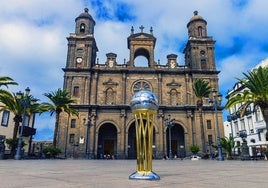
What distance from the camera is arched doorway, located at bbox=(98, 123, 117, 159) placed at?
39438 mm

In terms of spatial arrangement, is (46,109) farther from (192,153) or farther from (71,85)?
(192,153)

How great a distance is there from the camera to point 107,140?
40.3 metres

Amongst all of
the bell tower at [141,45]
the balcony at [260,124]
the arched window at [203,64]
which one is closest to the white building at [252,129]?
the balcony at [260,124]

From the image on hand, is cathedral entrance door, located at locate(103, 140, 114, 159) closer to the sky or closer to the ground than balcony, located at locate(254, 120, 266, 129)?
closer to the ground

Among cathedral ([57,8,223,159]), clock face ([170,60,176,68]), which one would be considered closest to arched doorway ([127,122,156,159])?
cathedral ([57,8,223,159])

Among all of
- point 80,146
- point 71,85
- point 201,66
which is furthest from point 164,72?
point 80,146

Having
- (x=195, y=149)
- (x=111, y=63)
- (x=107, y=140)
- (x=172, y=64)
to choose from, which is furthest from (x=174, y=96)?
(x=107, y=140)

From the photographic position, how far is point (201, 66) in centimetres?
4169

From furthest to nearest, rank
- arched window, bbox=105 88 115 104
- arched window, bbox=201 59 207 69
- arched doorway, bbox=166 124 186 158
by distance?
arched window, bbox=201 59 207 69, arched window, bbox=105 88 115 104, arched doorway, bbox=166 124 186 158

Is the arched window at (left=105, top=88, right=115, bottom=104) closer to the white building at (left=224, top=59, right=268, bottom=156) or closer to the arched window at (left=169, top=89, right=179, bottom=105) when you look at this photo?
the arched window at (left=169, top=89, right=179, bottom=105)

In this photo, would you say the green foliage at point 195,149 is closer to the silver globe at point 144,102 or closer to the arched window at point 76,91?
the arched window at point 76,91

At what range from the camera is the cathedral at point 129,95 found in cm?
3672

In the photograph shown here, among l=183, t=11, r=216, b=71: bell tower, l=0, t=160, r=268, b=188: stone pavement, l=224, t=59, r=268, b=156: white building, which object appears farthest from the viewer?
l=183, t=11, r=216, b=71: bell tower

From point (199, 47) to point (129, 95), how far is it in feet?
52.9
